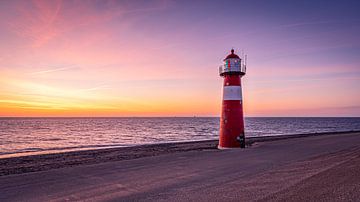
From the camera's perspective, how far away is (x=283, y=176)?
7.93 meters

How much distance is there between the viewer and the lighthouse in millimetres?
16938

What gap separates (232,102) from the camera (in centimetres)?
1694

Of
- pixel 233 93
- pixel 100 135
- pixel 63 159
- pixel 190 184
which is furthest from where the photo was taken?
pixel 100 135

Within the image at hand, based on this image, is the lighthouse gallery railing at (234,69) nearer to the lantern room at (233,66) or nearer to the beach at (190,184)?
the lantern room at (233,66)

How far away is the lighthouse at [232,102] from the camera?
16.9m

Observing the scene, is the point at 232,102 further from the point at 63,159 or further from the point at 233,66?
the point at 63,159

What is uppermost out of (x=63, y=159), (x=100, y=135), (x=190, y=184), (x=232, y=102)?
(x=232, y=102)

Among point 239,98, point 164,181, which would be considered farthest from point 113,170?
point 239,98

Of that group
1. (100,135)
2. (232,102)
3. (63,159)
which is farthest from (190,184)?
(100,135)

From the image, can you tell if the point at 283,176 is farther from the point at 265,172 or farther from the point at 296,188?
the point at 296,188

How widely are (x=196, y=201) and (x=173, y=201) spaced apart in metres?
0.51

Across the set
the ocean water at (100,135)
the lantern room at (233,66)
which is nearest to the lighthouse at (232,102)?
the lantern room at (233,66)

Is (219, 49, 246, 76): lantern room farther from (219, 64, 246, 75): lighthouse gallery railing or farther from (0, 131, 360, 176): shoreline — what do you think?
(0, 131, 360, 176): shoreline

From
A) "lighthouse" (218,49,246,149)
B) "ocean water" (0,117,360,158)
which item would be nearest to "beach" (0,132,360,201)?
"lighthouse" (218,49,246,149)
